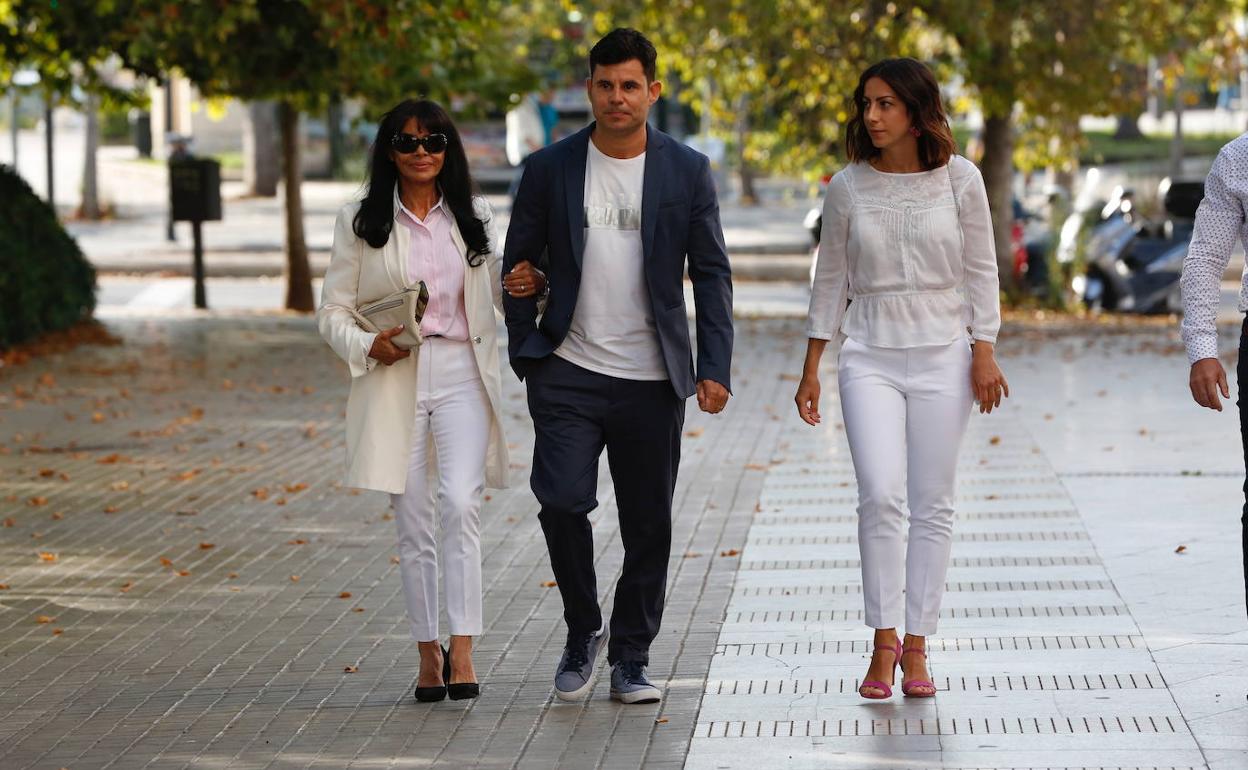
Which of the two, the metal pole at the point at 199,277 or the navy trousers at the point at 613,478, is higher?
the navy trousers at the point at 613,478

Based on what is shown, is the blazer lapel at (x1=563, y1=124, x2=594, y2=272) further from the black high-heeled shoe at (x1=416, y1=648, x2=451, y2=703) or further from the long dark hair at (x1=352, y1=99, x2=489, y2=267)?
the black high-heeled shoe at (x1=416, y1=648, x2=451, y2=703)

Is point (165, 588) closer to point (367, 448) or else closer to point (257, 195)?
point (367, 448)

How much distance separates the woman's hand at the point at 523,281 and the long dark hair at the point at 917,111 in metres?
0.93

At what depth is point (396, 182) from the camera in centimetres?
589

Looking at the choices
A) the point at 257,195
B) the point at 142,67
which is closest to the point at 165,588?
the point at 142,67

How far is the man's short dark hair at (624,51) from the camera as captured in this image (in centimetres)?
544

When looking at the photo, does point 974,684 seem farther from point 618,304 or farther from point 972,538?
point 972,538

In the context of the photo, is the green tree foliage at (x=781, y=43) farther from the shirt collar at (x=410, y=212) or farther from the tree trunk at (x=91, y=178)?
the tree trunk at (x=91, y=178)

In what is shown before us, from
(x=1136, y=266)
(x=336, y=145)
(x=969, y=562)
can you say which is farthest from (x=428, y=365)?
(x=336, y=145)

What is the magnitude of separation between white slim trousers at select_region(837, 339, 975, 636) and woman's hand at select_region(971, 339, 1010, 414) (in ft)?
0.12

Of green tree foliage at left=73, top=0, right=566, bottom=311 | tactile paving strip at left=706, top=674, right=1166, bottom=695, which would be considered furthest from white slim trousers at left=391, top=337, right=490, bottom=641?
green tree foliage at left=73, top=0, right=566, bottom=311

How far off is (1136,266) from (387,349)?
18.1 meters

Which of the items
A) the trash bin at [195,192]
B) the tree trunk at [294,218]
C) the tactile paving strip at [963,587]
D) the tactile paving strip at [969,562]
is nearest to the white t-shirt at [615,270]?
the tactile paving strip at [963,587]

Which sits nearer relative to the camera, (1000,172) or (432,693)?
(432,693)
